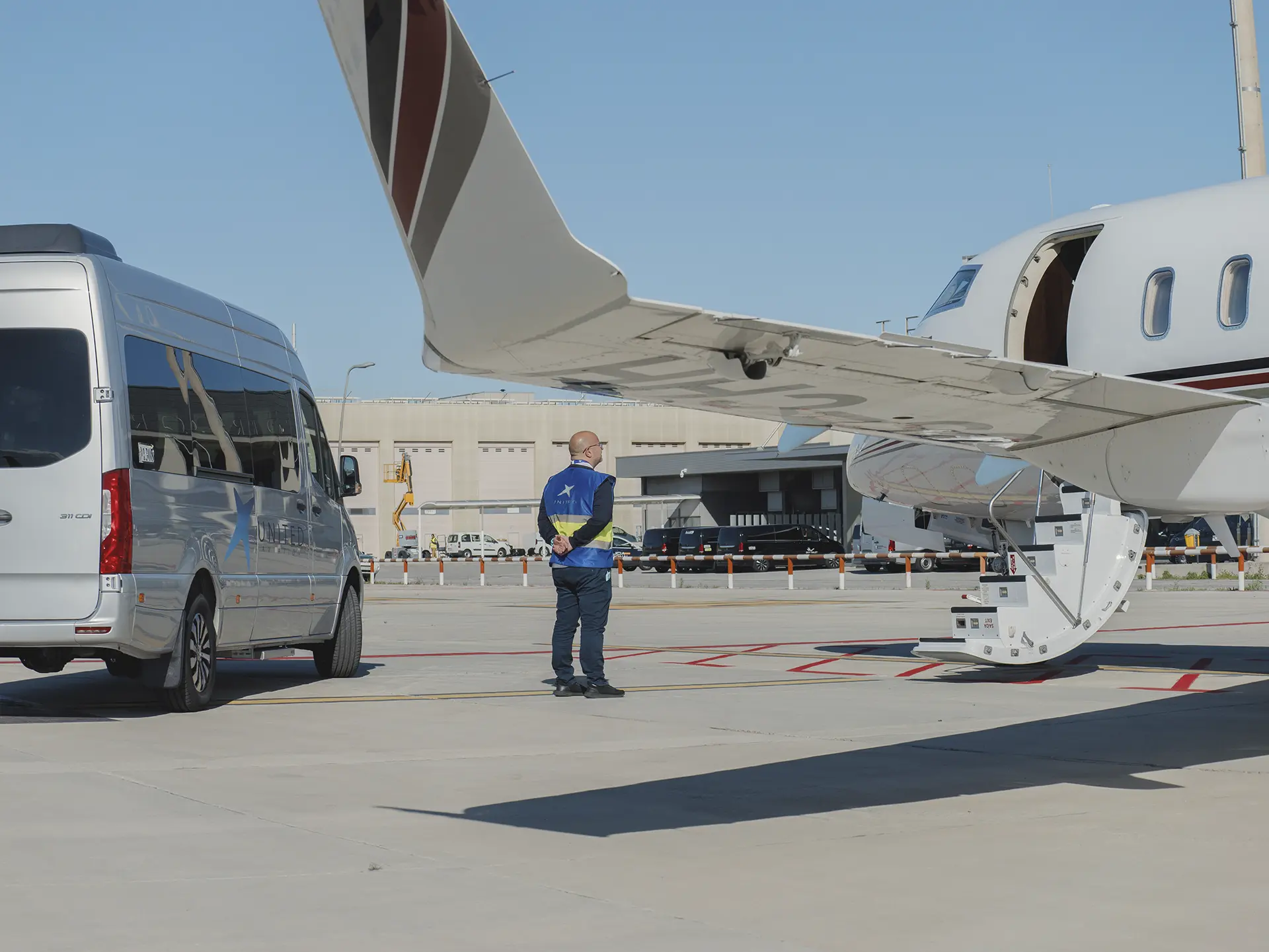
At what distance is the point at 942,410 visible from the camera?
6938 mm

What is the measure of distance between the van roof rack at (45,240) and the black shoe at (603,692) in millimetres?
4544

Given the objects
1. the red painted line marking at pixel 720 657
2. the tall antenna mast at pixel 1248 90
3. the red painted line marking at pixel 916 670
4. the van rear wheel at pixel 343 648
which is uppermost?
the tall antenna mast at pixel 1248 90

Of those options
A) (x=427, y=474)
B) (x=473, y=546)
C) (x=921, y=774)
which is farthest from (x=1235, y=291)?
(x=427, y=474)

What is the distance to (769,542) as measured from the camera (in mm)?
49188

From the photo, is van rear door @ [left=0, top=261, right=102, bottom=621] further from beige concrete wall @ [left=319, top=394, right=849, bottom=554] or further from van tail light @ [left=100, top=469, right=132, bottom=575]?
beige concrete wall @ [left=319, top=394, right=849, bottom=554]

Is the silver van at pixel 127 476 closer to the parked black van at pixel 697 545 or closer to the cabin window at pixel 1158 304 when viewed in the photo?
the cabin window at pixel 1158 304

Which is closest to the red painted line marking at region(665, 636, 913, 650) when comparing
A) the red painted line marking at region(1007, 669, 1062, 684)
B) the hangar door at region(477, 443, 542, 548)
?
the red painted line marking at region(1007, 669, 1062, 684)

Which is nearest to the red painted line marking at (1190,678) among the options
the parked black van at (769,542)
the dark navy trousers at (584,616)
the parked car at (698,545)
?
the dark navy trousers at (584,616)

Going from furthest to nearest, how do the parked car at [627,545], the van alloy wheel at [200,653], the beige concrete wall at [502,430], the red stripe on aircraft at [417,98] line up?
1. the beige concrete wall at [502,430]
2. the parked car at [627,545]
3. the van alloy wheel at [200,653]
4. the red stripe on aircraft at [417,98]

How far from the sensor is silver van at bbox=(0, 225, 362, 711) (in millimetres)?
9070

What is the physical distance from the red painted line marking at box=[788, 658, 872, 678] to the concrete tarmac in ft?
0.44

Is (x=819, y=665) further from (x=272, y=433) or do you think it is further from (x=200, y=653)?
(x=200, y=653)

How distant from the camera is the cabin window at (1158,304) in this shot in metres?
8.87

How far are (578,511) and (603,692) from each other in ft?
4.41
